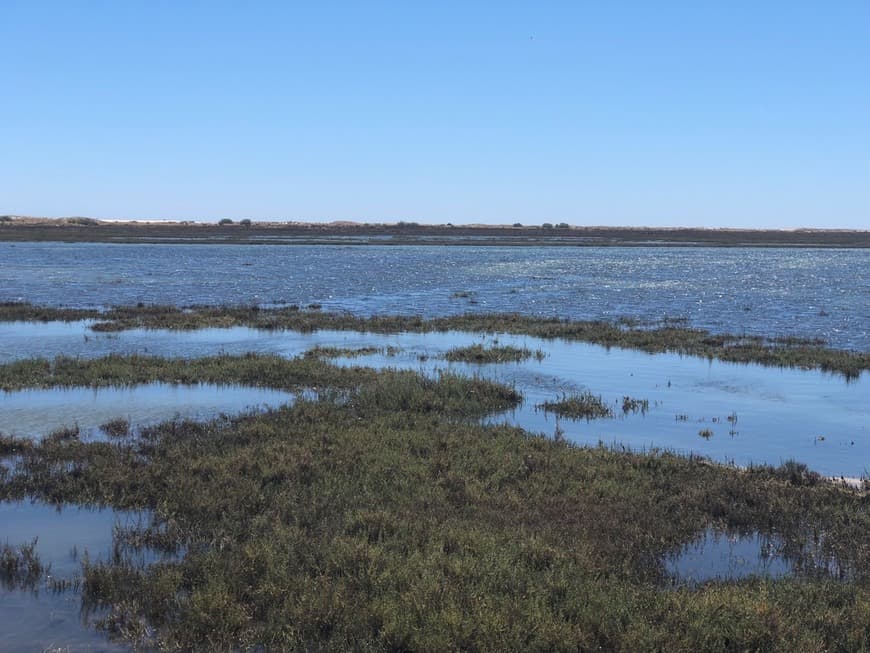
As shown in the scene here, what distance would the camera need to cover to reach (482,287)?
6106 cm

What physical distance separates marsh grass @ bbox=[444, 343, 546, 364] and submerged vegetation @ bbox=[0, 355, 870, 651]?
29.0 feet

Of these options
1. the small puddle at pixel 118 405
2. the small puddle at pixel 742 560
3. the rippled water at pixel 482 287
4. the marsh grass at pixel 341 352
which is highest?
the rippled water at pixel 482 287

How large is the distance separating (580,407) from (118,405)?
11.2 m

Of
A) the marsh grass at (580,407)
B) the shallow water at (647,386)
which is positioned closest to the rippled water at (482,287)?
the shallow water at (647,386)

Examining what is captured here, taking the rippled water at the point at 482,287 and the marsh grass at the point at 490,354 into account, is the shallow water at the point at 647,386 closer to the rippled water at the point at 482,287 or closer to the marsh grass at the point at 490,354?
the marsh grass at the point at 490,354

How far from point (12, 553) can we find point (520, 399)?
1283cm

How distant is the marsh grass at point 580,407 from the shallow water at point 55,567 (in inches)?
414

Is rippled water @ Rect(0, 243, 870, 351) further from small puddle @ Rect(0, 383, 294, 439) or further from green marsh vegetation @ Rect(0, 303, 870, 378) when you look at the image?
small puddle @ Rect(0, 383, 294, 439)

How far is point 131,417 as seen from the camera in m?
17.6

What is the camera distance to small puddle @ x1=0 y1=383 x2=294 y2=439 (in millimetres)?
16859

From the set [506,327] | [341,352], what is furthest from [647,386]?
[506,327]

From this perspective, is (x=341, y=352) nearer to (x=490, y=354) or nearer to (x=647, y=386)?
(x=490, y=354)

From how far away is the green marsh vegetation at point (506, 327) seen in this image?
28337 mm

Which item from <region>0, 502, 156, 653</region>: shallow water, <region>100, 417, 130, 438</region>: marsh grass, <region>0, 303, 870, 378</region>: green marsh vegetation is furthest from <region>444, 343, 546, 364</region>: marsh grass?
<region>0, 502, 156, 653</region>: shallow water
